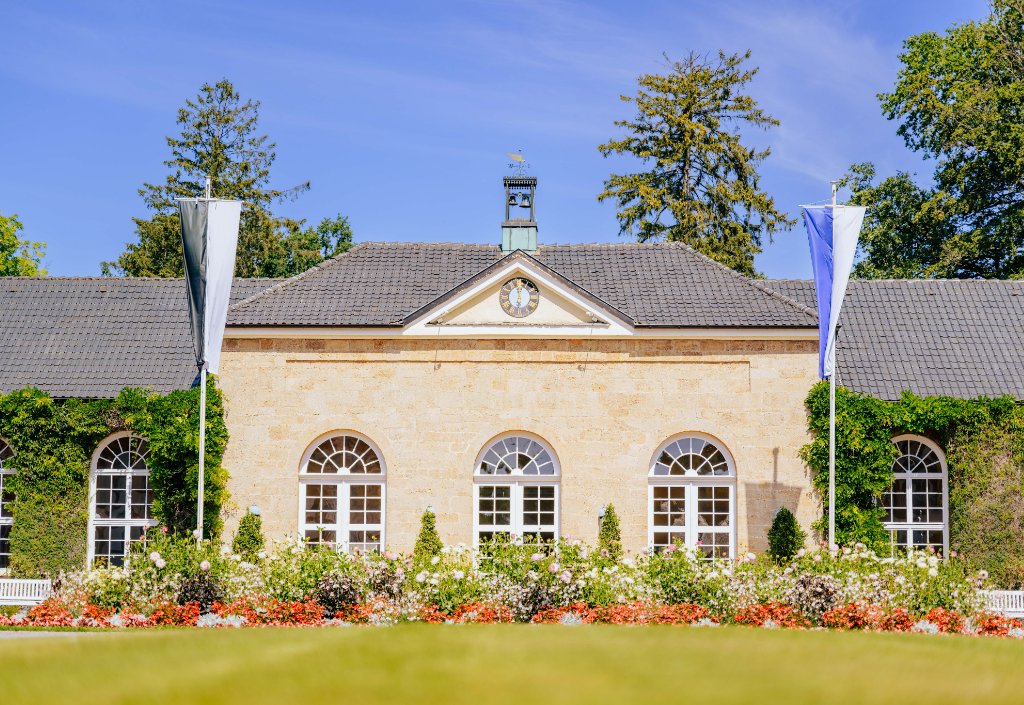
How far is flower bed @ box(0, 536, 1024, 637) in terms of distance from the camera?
51.9 ft

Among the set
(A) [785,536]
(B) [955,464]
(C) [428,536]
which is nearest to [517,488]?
(C) [428,536]

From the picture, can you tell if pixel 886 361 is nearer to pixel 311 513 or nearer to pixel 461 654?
pixel 311 513

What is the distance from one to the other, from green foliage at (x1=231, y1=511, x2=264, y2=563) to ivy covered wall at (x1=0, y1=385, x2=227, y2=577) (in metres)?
0.62

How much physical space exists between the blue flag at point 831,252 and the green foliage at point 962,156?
1746cm

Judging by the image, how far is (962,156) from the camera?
36500 millimetres

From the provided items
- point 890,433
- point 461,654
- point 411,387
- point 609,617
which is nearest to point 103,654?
point 461,654

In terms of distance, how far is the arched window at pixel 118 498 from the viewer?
2244 cm

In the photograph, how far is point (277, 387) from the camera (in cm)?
2220

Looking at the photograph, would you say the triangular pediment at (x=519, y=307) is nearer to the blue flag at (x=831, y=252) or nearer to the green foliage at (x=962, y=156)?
the blue flag at (x=831, y=252)

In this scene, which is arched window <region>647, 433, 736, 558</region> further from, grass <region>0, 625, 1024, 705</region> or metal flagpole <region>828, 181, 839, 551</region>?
grass <region>0, 625, 1024, 705</region>

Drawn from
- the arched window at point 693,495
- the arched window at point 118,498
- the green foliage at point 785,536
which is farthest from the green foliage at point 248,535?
the green foliage at point 785,536

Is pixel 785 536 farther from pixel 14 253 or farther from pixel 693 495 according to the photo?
pixel 14 253

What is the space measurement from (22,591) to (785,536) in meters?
14.2

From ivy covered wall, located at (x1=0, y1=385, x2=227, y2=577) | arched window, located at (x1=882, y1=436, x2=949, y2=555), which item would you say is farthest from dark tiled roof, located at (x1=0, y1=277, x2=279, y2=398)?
arched window, located at (x1=882, y1=436, x2=949, y2=555)
